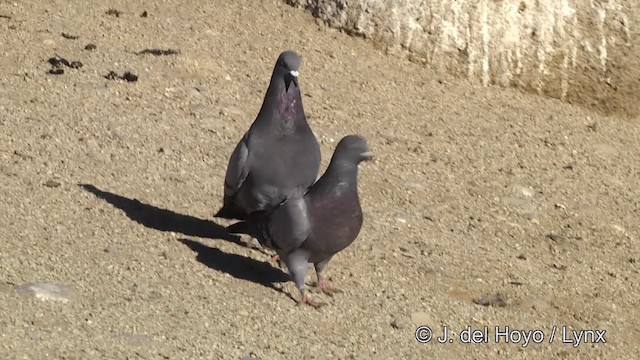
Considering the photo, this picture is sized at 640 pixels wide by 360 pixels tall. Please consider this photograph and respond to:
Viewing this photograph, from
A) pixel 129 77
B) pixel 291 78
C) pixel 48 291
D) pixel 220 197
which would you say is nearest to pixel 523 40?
pixel 129 77

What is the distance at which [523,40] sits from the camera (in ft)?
34.5

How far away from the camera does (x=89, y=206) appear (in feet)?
24.3

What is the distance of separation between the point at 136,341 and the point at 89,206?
5.69 ft

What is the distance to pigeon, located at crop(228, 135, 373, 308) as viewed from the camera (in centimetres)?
673

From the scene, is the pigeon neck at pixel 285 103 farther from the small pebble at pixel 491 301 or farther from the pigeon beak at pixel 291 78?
the small pebble at pixel 491 301

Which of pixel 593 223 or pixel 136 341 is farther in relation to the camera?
pixel 593 223

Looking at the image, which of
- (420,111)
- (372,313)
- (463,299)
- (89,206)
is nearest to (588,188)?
(420,111)

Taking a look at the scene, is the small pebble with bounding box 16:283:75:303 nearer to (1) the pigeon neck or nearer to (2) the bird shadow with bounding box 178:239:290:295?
(2) the bird shadow with bounding box 178:239:290:295

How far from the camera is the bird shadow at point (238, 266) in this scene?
7098mm

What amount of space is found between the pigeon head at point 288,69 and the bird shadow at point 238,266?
3.37 ft

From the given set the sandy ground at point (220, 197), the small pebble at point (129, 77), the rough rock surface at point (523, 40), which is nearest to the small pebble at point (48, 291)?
the sandy ground at point (220, 197)

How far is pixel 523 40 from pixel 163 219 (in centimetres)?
422

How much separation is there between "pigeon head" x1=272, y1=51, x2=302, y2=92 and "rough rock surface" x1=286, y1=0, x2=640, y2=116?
3.37 m

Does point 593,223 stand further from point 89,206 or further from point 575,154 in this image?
point 89,206
